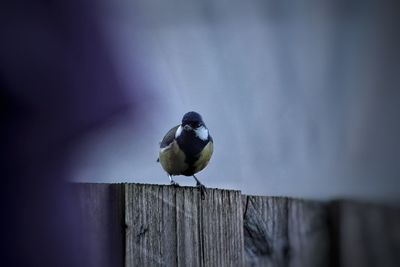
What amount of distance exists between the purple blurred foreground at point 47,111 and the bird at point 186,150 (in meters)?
2.10

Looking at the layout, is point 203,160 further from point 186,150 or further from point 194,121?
point 194,121

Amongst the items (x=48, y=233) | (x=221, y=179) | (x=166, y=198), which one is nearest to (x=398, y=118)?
(x=166, y=198)

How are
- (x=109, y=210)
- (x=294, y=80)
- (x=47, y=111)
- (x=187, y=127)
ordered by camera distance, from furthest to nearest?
1. (x=187, y=127)
2. (x=294, y=80)
3. (x=109, y=210)
4. (x=47, y=111)

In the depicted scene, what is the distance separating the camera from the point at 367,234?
4.20 feet

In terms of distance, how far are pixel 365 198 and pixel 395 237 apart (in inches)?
5.1

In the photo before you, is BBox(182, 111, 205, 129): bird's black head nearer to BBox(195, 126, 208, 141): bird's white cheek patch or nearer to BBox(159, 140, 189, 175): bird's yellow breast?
BBox(195, 126, 208, 141): bird's white cheek patch

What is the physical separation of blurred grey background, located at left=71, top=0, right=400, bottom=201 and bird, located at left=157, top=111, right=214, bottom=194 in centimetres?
120

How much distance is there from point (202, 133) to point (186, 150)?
120 mm

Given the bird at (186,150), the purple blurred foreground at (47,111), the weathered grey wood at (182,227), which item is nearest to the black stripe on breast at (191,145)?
the bird at (186,150)

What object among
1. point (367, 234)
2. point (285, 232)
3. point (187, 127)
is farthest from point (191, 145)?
point (367, 234)

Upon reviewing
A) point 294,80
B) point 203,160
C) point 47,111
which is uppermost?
point 203,160

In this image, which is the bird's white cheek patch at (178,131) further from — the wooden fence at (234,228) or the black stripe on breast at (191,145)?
the wooden fence at (234,228)

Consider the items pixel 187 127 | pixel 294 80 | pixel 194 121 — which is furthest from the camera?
pixel 187 127

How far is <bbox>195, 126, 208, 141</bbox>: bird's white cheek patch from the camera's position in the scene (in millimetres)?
2551
